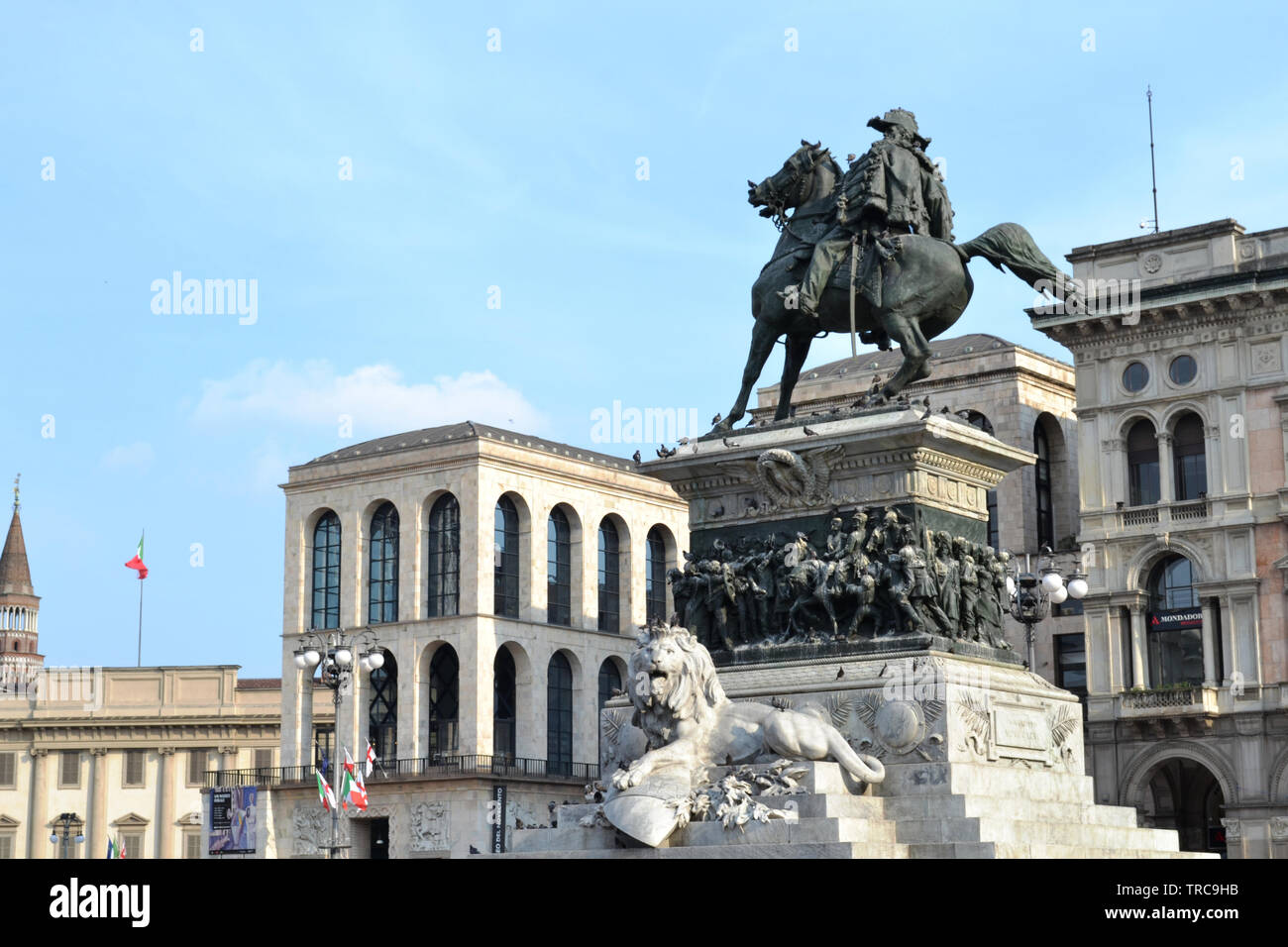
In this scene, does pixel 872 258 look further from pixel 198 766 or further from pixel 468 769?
pixel 198 766

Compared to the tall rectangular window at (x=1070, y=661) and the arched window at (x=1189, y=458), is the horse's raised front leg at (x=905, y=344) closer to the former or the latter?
the arched window at (x=1189, y=458)

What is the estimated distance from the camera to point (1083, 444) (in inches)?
2179

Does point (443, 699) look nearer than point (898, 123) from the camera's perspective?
No

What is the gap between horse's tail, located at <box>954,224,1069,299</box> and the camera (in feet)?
56.8

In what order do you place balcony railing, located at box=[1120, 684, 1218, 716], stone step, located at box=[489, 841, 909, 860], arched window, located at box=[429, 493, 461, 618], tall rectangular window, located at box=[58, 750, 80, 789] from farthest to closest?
1. tall rectangular window, located at box=[58, 750, 80, 789]
2. arched window, located at box=[429, 493, 461, 618]
3. balcony railing, located at box=[1120, 684, 1218, 716]
4. stone step, located at box=[489, 841, 909, 860]

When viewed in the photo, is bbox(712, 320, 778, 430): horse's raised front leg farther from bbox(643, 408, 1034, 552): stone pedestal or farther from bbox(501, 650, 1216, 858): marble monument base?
bbox(501, 650, 1216, 858): marble monument base

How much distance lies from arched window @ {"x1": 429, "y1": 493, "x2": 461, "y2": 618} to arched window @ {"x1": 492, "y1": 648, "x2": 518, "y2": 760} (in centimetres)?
257

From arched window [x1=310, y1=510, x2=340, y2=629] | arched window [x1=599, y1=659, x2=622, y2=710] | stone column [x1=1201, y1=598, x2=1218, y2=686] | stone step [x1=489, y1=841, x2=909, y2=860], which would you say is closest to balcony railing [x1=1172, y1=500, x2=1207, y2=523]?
stone column [x1=1201, y1=598, x2=1218, y2=686]

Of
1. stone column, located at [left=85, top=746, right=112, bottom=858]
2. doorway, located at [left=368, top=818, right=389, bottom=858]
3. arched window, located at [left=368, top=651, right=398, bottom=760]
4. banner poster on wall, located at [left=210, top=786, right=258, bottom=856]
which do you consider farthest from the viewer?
stone column, located at [left=85, top=746, right=112, bottom=858]

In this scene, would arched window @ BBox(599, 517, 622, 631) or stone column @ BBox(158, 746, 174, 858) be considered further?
stone column @ BBox(158, 746, 174, 858)

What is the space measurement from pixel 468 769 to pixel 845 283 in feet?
175

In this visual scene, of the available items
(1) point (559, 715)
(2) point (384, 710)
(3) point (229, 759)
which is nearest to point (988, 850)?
(2) point (384, 710)

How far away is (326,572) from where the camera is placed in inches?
2970
